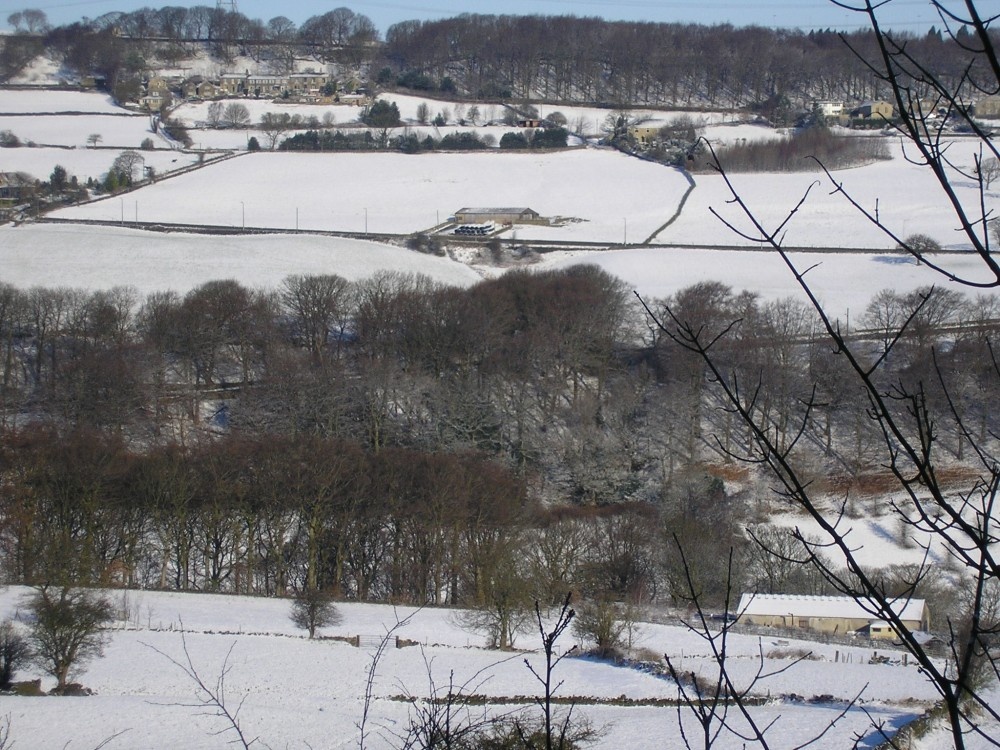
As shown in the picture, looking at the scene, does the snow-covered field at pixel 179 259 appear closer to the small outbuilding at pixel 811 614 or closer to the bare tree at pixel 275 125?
the small outbuilding at pixel 811 614

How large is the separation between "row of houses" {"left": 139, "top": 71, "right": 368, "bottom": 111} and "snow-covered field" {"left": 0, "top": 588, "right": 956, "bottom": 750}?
53067 mm

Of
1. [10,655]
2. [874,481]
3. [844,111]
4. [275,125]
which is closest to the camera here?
[10,655]

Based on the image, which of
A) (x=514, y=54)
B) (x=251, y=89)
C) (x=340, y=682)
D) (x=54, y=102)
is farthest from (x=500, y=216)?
(x=514, y=54)

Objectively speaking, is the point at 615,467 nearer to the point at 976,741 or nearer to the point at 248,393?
the point at 248,393

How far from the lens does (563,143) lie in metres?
53.7

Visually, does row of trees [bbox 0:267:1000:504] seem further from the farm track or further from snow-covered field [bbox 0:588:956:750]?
the farm track

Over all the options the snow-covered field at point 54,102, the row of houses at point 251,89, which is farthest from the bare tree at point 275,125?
the snow-covered field at point 54,102

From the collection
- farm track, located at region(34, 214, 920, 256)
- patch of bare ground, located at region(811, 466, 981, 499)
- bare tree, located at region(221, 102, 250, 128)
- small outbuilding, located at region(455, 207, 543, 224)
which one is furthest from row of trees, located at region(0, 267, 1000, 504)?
bare tree, located at region(221, 102, 250, 128)

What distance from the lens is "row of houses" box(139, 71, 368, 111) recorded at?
6550 cm

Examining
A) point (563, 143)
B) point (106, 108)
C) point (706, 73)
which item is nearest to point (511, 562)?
point (563, 143)

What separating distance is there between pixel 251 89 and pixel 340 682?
62.1 meters

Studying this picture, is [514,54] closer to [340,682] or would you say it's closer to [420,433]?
[420,433]

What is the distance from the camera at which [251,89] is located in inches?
2724

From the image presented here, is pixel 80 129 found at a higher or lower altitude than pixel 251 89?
lower
